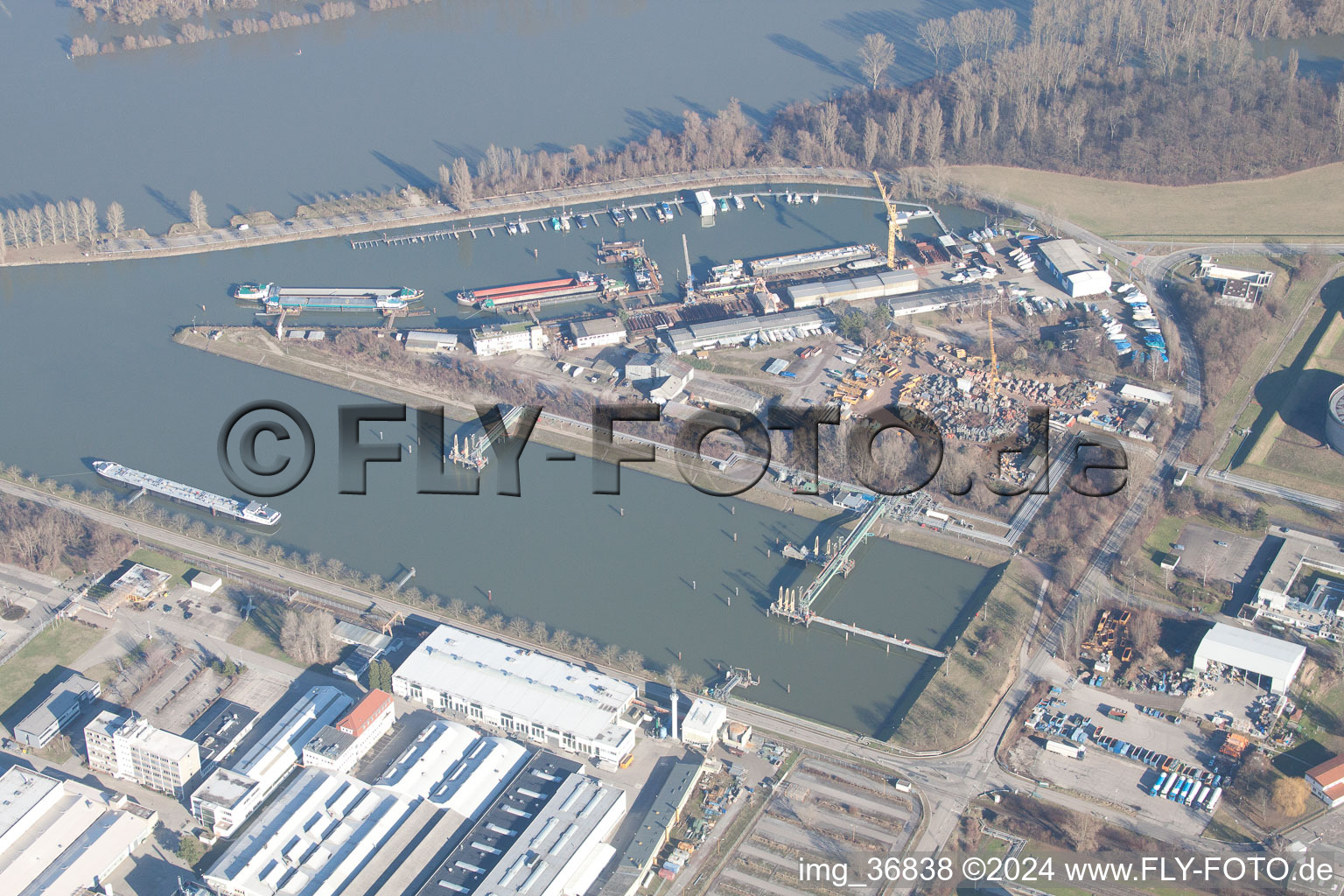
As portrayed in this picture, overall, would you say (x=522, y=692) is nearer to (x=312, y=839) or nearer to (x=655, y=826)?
(x=655, y=826)

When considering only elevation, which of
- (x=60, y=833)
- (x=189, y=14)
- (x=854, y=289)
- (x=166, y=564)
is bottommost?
(x=60, y=833)

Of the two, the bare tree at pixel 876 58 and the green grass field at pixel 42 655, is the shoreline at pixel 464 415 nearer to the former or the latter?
the green grass field at pixel 42 655

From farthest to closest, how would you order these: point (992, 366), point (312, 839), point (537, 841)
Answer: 1. point (992, 366)
2. point (312, 839)
3. point (537, 841)

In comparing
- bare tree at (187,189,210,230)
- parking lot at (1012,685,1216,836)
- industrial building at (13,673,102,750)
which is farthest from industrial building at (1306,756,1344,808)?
bare tree at (187,189,210,230)

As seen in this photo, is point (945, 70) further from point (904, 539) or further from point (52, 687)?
point (52, 687)

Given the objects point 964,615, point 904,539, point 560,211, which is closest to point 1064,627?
point 964,615

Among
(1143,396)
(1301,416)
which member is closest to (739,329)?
(1143,396)
